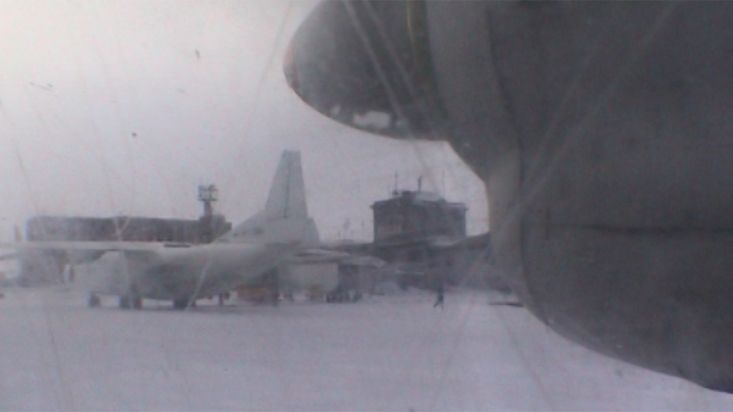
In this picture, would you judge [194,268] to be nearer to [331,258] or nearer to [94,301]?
[331,258]

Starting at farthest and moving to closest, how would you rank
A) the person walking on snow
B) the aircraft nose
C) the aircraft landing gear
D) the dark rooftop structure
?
Answer: the aircraft landing gear
the person walking on snow
the dark rooftop structure
the aircraft nose

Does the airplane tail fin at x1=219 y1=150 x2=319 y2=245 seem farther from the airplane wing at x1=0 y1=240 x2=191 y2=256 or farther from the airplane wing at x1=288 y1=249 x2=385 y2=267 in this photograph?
the airplane wing at x1=0 y1=240 x2=191 y2=256

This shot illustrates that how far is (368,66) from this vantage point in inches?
73.2

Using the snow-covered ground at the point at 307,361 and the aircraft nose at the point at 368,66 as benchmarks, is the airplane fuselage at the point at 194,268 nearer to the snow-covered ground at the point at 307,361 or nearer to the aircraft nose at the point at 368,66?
the snow-covered ground at the point at 307,361

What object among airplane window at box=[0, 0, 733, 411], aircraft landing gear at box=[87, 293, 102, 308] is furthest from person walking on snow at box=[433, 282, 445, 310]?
aircraft landing gear at box=[87, 293, 102, 308]

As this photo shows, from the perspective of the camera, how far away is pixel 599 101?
1585 millimetres

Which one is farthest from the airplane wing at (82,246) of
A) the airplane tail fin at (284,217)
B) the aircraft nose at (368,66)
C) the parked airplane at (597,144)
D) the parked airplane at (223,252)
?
the parked airplane at (597,144)

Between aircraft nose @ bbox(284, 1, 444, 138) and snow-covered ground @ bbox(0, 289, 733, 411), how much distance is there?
409 millimetres

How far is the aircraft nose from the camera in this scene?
1788mm

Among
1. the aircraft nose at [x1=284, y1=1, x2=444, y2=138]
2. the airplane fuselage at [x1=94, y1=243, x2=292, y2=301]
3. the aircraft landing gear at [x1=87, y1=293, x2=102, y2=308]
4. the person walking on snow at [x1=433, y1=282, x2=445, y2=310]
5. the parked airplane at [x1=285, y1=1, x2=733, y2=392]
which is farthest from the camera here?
the aircraft landing gear at [x1=87, y1=293, x2=102, y2=308]

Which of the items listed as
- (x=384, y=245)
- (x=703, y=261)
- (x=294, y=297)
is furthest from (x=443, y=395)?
(x=703, y=261)

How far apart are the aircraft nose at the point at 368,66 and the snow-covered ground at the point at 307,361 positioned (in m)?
0.41

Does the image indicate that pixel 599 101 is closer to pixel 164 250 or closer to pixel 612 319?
pixel 612 319

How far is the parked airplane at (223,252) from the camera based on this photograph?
2225mm
